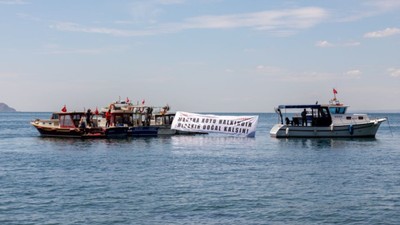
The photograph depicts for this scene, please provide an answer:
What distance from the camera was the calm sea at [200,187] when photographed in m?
27.4

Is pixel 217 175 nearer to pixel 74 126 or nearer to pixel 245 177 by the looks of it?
pixel 245 177

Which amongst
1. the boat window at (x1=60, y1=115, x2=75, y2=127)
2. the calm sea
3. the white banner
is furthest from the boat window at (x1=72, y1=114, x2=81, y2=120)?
the calm sea

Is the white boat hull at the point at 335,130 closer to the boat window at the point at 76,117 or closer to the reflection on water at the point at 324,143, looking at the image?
the reflection on water at the point at 324,143

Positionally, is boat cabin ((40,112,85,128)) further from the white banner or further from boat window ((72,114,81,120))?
the white banner

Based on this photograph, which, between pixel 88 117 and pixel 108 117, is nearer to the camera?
pixel 88 117

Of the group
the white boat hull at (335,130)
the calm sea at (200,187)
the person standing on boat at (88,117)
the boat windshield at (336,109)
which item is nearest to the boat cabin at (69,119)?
the person standing on boat at (88,117)

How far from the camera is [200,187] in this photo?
35.8 meters

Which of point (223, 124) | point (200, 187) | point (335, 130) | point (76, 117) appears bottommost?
point (200, 187)

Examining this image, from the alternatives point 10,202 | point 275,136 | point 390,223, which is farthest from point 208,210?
point 275,136

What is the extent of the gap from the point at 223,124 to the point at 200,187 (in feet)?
151

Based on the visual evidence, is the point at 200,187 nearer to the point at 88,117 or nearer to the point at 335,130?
the point at 335,130

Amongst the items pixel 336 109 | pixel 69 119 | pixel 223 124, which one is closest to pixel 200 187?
pixel 336 109

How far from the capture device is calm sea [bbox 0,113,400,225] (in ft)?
90.0

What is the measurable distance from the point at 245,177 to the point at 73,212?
51.1 feet
